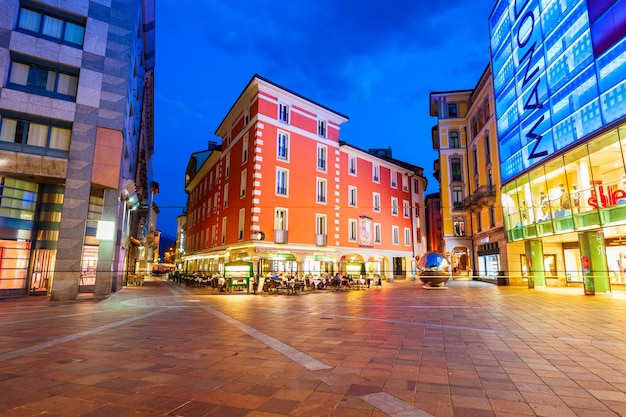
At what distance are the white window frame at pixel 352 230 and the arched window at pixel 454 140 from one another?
14.5m

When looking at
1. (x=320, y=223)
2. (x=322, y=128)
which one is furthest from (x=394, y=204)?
(x=322, y=128)

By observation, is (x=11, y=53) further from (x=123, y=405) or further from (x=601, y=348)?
(x=601, y=348)

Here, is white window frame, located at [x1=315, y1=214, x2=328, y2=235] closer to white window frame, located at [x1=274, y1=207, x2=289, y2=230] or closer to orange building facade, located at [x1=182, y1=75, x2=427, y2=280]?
orange building facade, located at [x1=182, y1=75, x2=427, y2=280]

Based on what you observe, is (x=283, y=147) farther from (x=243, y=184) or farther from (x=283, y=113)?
(x=243, y=184)

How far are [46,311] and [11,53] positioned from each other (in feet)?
39.5

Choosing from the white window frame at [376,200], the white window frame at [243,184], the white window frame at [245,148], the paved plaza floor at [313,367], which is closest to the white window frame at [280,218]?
the white window frame at [243,184]

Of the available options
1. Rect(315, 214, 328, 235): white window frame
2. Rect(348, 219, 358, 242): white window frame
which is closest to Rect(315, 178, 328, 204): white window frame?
Rect(315, 214, 328, 235): white window frame

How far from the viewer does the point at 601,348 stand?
6074 millimetres

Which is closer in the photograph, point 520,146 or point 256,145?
point 520,146

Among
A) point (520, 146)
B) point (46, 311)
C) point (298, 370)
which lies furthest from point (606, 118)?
point (46, 311)

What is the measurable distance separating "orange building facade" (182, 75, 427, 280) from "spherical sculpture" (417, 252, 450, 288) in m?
4.83

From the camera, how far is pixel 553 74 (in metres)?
18.6

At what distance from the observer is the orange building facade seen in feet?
79.8

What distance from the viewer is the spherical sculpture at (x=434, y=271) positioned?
75.6 feet
